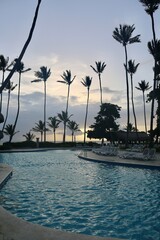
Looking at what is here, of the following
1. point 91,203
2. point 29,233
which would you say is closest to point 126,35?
point 91,203

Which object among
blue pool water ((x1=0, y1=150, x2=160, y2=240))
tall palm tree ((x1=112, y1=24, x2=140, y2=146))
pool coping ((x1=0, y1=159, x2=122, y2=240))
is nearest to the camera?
pool coping ((x1=0, y1=159, x2=122, y2=240))

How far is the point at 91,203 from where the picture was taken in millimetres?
9117

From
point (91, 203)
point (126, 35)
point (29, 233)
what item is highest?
point (126, 35)

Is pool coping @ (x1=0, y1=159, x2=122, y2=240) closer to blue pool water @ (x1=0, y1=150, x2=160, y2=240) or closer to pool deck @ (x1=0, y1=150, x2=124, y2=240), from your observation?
pool deck @ (x1=0, y1=150, x2=124, y2=240)

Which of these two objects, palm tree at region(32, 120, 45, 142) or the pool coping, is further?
palm tree at region(32, 120, 45, 142)

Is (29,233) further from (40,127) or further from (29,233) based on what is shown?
(40,127)

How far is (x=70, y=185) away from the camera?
12344mm

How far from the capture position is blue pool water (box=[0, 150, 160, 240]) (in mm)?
6779

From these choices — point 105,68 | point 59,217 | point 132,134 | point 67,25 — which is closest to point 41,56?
point 67,25

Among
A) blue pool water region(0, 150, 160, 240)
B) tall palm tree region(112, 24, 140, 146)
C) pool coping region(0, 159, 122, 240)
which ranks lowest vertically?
blue pool water region(0, 150, 160, 240)

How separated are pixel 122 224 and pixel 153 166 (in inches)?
434

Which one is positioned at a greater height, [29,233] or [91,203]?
[29,233]

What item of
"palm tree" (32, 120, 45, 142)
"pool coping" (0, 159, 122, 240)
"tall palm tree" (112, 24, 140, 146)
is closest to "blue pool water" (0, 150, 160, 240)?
"pool coping" (0, 159, 122, 240)

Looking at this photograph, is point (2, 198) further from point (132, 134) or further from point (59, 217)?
point (132, 134)
